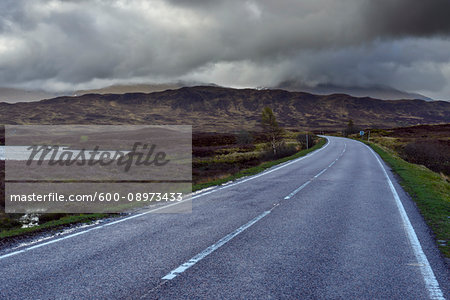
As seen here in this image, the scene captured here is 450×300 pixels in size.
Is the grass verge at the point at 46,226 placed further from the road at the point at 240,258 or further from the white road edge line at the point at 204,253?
the white road edge line at the point at 204,253

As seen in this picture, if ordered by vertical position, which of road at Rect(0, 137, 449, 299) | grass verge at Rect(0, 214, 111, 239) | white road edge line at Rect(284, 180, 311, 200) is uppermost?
road at Rect(0, 137, 449, 299)

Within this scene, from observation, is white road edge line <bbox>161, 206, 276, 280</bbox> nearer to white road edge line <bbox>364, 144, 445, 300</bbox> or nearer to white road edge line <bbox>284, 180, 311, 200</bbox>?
white road edge line <bbox>364, 144, 445, 300</bbox>

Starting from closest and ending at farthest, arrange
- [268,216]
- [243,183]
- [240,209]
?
1. [268,216]
2. [240,209]
3. [243,183]

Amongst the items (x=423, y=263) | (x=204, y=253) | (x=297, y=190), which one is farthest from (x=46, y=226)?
(x=297, y=190)

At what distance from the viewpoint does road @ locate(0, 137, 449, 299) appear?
15.1 feet

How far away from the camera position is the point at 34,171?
Answer: 2755 centimetres

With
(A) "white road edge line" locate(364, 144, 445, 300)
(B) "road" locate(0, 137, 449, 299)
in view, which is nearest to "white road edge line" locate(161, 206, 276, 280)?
(B) "road" locate(0, 137, 449, 299)

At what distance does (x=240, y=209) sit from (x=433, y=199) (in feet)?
25.1

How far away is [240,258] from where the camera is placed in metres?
5.84

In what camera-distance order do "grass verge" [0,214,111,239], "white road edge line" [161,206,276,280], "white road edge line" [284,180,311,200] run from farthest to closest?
"white road edge line" [284,180,311,200]
"grass verge" [0,214,111,239]
"white road edge line" [161,206,276,280]

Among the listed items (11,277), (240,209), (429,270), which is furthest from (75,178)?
(429,270)

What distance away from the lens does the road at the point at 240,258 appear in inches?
181

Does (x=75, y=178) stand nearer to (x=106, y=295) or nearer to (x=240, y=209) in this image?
(x=240, y=209)

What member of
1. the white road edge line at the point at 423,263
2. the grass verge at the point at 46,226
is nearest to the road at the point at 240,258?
the white road edge line at the point at 423,263
